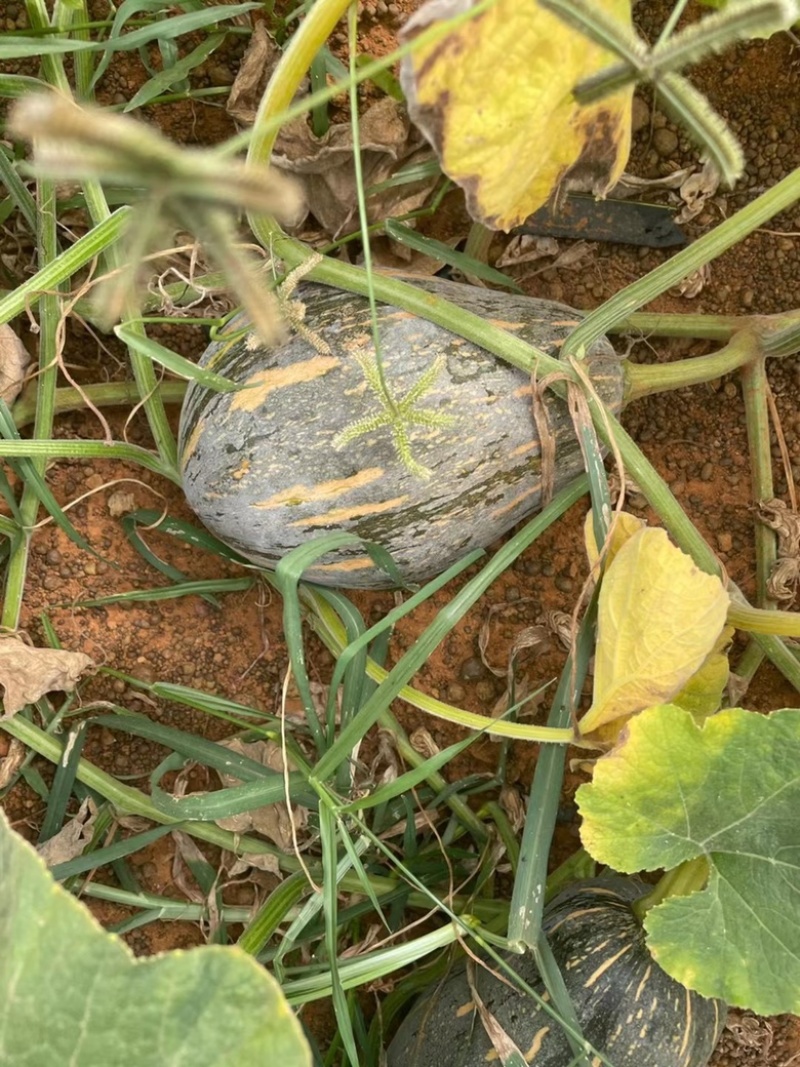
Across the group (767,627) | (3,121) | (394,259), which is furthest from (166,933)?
(3,121)

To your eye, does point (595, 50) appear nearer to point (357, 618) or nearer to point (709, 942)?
point (357, 618)

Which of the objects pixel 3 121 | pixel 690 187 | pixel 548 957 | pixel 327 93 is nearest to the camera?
pixel 327 93

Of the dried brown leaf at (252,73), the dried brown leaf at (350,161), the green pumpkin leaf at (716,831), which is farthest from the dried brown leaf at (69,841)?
the dried brown leaf at (252,73)

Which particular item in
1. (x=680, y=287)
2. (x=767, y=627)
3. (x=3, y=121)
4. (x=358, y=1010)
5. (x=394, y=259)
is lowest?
(x=358, y=1010)

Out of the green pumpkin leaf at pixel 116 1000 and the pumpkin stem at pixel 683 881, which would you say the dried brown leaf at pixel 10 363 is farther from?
the pumpkin stem at pixel 683 881

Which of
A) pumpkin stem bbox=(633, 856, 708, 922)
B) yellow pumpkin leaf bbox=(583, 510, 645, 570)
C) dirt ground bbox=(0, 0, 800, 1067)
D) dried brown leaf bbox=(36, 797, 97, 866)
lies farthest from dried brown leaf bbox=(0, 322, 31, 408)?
pumpkin stem bbox=(633, 856, 708, 922)

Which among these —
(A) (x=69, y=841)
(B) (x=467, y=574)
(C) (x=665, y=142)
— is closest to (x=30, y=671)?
(A) (x=69, y=841)

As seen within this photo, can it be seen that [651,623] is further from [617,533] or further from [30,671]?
[30,671]
